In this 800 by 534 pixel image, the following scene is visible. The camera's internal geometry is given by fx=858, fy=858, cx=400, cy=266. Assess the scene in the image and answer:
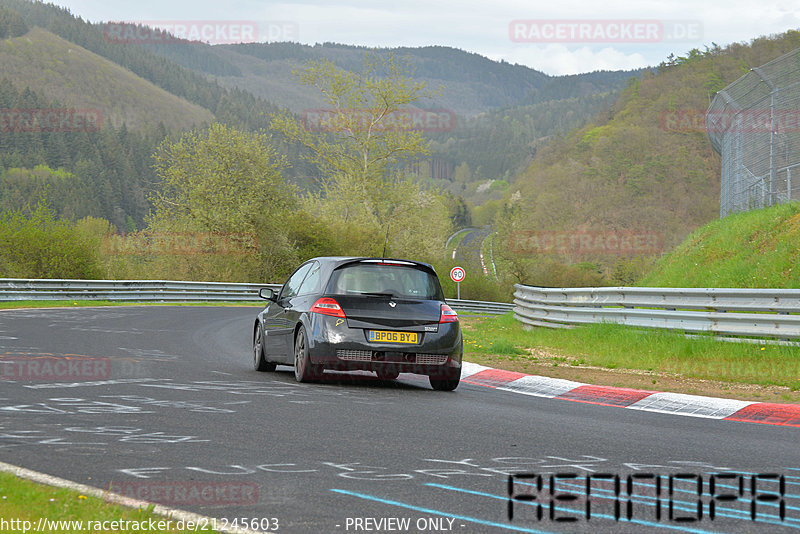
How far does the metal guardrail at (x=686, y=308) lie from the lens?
12.7 metres

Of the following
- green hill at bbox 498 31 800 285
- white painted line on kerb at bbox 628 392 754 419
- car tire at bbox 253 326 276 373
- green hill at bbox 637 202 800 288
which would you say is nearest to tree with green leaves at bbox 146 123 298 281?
green hill at bbox 498 31 800 285

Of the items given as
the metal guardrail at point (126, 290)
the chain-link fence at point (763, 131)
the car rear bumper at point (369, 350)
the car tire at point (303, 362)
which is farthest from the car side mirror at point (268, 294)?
the metal guardrail at point (126, 290)

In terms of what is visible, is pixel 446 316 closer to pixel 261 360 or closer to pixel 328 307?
pixel 328 307

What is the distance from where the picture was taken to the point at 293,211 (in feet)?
171

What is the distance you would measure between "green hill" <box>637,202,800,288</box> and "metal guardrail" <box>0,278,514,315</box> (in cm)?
1467

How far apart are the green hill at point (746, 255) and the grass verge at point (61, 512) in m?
15.2

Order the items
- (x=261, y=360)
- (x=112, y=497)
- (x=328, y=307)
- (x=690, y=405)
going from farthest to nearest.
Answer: (x=261, y=360) → (x=328, y=307) → (x=690, y=405) → (x=112, y=497)

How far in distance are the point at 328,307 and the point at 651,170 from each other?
254 ft

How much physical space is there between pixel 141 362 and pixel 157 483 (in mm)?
7787

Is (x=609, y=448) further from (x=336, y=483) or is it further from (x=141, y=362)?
(x=141, y=362)

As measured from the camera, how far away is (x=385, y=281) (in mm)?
10664

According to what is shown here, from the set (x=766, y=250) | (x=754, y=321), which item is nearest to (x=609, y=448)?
(x=754, y=321)

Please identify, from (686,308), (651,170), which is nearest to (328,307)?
(686,308)

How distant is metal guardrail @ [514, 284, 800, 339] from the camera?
12688 millimetres
